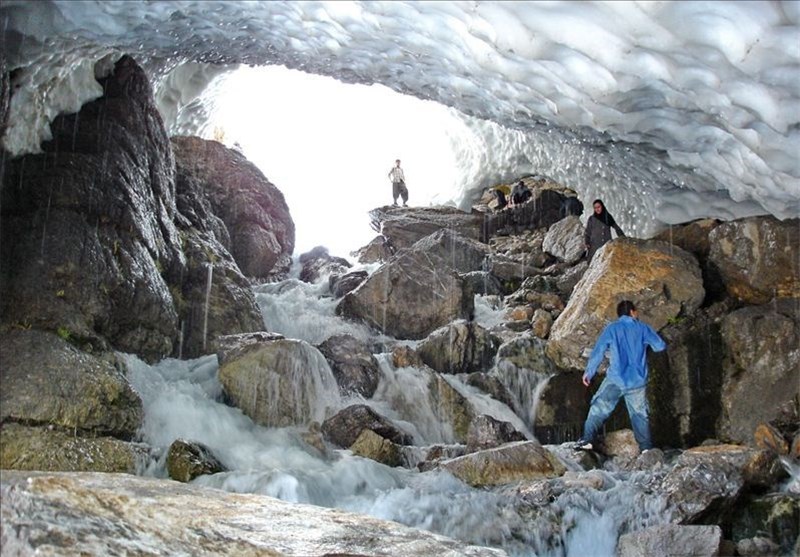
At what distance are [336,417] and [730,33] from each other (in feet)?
19.2

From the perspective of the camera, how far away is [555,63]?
495cm

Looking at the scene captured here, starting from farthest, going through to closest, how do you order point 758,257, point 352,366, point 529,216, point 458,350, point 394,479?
1. point 529,216
2. point 458,350
3. point 352,366
4. point 758,257
5. point 394,479

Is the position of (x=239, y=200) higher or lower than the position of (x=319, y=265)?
higher

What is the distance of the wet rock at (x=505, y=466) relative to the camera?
6535 mm

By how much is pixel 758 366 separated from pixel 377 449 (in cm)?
467

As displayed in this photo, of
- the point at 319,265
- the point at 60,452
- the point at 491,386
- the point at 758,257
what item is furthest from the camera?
the point at 319,265

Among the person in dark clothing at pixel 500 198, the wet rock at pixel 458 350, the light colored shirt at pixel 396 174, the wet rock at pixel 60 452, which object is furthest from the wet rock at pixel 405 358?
the light colored shirt at pixel 396 174

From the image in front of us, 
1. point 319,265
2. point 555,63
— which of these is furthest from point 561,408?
point 319,265

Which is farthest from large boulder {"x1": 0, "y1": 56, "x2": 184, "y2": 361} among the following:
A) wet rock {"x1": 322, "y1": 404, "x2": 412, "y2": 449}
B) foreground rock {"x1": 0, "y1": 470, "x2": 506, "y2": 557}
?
foreground rock {"x1": 0, "y1": 470, "x2": 506, "y2": 557}

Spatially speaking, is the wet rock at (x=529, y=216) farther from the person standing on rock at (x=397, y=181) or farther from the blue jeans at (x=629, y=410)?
the blue jeans at (x=629, y=410)

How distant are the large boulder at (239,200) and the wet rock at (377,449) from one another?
291 inches

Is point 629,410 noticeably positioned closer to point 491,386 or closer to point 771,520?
point 771,520

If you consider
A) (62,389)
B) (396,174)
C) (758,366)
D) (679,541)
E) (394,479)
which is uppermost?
(396,174)

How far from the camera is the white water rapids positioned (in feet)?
18.4
